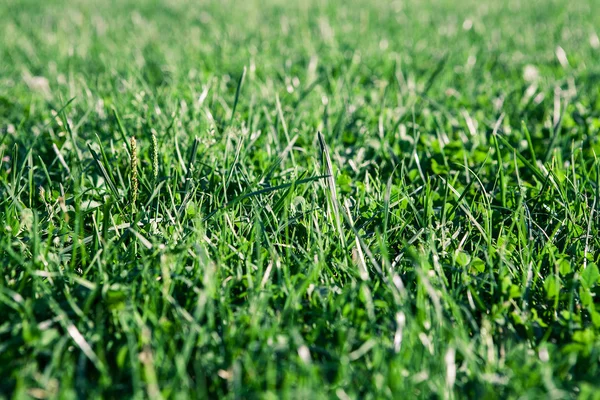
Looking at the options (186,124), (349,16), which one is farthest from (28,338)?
(349,16)

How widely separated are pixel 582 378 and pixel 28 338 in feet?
3.83

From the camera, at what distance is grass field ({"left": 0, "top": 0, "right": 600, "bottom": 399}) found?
1248mm

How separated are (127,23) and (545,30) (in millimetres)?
3424

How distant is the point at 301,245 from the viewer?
69.1 inches

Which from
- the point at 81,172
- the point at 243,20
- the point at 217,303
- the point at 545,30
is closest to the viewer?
the point at 217,303

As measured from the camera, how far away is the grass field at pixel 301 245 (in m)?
1.25

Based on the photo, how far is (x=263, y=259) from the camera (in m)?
1.63

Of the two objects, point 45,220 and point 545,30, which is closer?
point 45,220

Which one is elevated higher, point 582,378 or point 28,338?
point 28,338

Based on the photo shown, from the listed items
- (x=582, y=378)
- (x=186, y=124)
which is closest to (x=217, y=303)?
(x=582, y=378)

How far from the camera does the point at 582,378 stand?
1.27 metres

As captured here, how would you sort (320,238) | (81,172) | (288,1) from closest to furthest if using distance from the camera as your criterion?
(320,238), (81,172), (288,1)

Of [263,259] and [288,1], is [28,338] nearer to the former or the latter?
[263,259]

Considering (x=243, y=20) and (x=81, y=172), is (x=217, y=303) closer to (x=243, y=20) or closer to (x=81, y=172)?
(x=81, y=172)
